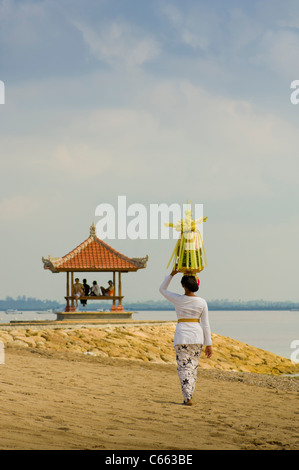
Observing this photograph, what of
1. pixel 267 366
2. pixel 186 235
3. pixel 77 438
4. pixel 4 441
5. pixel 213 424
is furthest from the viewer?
pixel 267 366

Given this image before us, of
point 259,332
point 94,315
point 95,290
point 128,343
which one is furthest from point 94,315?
point 259,332

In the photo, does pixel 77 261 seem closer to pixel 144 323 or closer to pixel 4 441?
pixel 144 323

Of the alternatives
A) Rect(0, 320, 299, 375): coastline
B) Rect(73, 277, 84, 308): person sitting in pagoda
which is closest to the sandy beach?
Rect(0, 320, 299, 375): coastline

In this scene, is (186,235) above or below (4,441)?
above

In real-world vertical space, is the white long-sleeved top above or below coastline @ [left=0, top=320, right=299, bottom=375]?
above

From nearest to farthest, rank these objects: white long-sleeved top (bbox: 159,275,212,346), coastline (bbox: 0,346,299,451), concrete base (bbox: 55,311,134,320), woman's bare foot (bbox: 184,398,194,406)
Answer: coastline (bbox: 0,346,299,451)
white long-sleeved top (bbox: 159,275,212,346)
woman's bare foot (bbox: 184,398,194,406)
concrete base (bbox: 55,311,134,320)

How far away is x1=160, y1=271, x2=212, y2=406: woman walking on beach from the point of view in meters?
9.45

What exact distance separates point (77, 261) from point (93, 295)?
1.66 metres

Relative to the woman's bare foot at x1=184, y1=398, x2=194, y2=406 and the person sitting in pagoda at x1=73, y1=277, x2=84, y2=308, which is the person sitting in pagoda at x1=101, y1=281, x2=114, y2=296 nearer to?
the person sitting in pagoda at x1=73, y1=277, x2=84, y2=308

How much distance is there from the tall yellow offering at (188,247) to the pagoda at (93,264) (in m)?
15.9

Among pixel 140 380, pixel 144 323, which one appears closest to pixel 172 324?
pixel 144 323

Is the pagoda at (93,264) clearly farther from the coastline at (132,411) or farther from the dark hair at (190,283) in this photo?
the dark hair at (190,283)

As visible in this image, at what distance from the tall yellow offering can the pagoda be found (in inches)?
625

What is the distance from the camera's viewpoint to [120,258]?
2839 cm
